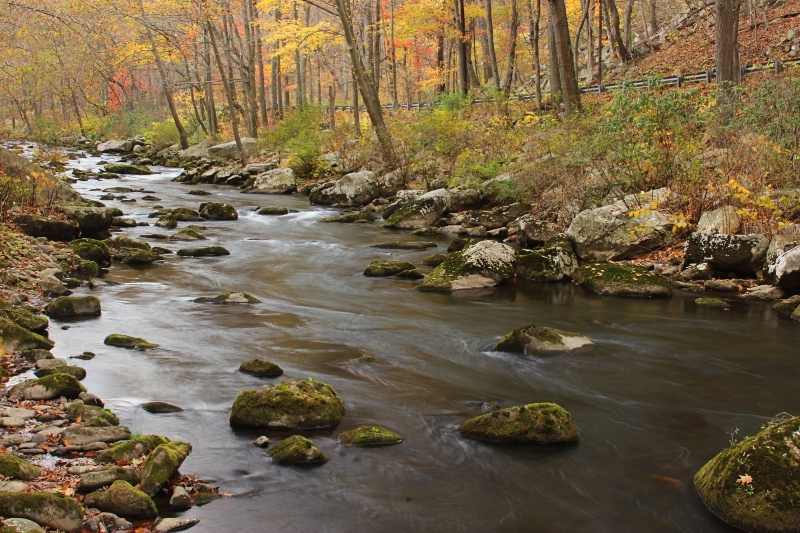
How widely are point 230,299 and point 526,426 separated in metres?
6.75

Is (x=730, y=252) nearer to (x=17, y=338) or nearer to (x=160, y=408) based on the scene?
(x=160, y=408)

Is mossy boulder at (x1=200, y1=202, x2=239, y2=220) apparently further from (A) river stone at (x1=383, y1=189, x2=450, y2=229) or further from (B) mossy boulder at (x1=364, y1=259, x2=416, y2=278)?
(B) mossy boulder at (x1=364, y1=259, x2=416, y2=278)

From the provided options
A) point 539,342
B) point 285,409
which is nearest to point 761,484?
point 285,409

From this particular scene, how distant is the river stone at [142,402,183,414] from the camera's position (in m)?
6.95

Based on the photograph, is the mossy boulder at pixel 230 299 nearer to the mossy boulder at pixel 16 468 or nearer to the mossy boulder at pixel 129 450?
the mossy boulder at pixel 129 450

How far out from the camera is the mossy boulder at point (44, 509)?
421cm

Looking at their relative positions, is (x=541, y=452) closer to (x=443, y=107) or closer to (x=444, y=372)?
(x=444, y=372)

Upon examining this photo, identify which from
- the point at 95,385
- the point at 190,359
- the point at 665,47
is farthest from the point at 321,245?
the point at 665,47

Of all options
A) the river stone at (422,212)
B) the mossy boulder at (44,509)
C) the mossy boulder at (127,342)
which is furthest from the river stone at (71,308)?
the river stone at (422,212)

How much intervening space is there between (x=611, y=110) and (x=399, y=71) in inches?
Result: 1565

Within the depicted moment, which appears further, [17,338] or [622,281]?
[622,281]

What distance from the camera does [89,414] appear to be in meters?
6.28

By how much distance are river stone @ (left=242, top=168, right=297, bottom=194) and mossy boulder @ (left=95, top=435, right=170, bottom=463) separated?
22474 mm

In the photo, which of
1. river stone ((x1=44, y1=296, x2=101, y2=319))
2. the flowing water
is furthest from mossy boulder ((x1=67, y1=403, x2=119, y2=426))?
river stone ((x1=44, y1=296, x2=101, y2=319))
